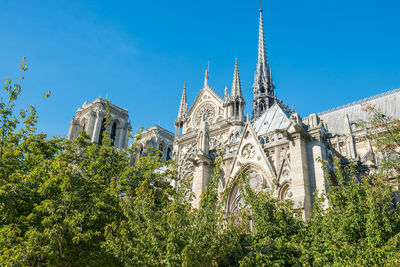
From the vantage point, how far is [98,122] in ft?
201

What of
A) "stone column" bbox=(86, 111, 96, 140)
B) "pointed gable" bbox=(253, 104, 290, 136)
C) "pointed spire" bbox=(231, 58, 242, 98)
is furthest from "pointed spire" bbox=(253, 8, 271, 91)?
"pointed gable" bbox=(253, 104, 290, 136)

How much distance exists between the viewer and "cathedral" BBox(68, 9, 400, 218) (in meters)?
14.4

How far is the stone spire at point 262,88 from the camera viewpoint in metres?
48.4

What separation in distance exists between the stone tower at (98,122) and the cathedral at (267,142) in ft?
60.8

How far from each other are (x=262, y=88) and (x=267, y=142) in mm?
35436

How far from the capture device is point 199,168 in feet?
57.4

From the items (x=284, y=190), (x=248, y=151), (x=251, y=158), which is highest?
(x=248, y=151)

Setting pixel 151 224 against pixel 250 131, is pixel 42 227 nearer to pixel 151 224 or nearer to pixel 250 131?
pixel 151 224

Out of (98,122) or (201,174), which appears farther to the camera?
(98,122)

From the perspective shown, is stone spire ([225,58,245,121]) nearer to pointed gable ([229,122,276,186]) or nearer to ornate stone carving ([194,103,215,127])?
ornate stone carving ([194,103,215,127])

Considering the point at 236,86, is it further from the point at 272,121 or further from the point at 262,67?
the point at 272,121

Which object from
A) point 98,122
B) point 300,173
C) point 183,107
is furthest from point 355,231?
point 98,122

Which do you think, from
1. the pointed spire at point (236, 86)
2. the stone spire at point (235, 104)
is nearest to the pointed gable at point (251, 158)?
the stone spire at point (235, 104)

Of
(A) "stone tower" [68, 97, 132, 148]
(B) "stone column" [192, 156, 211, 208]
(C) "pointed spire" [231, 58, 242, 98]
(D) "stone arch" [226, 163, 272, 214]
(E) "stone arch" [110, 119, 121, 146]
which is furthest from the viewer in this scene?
(E) "stone arch" [110, 119, 121, 146]
